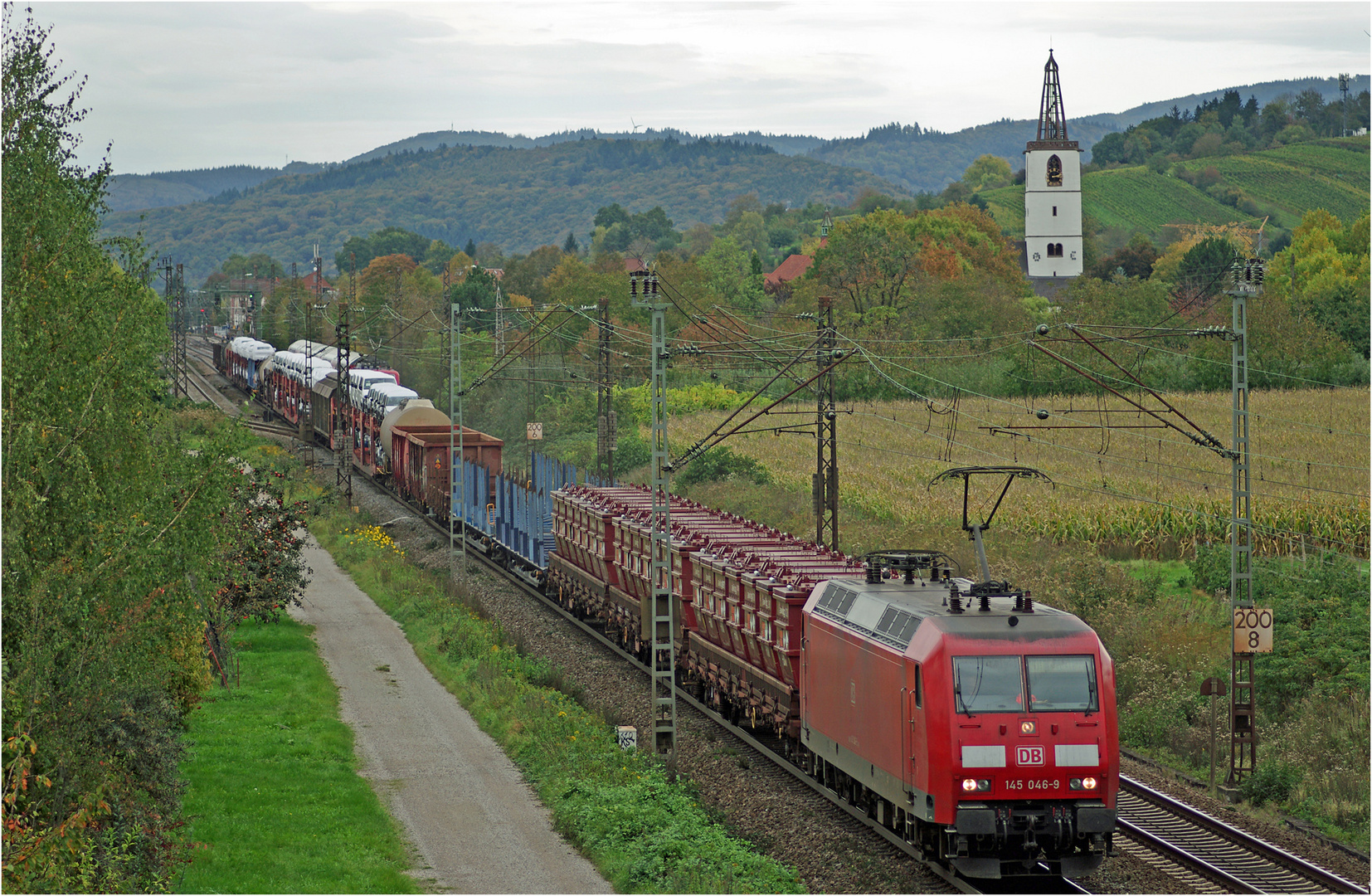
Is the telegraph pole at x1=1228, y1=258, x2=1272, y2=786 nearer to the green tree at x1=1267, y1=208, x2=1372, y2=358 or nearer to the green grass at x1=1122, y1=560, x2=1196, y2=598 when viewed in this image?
the green grass at x1=1122, y1=560, x2=1196, y2=598

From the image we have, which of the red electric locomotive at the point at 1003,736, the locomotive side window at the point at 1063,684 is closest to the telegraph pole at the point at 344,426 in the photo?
the red electric locomotive at the point at 1003,736

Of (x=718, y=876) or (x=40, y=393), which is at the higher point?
(x=40, y=393)

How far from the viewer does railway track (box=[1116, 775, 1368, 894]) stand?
17984 mm

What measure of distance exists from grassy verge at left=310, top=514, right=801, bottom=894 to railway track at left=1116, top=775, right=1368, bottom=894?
5.29m

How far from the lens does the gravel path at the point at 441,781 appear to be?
19.2 m

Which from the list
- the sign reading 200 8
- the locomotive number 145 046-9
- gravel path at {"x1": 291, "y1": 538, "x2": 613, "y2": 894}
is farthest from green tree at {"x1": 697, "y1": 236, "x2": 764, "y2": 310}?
the locomotive number 145 046-9

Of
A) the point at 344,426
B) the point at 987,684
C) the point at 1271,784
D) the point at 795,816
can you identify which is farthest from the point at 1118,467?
the point at 987,684

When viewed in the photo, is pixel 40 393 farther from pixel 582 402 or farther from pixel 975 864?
pixel 582 402

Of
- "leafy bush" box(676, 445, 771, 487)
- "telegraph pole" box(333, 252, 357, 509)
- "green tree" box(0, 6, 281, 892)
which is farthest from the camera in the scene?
"leafy bush" box(676, 445, 771, 487)

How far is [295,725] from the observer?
27328 mm

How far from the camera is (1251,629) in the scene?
24438mm

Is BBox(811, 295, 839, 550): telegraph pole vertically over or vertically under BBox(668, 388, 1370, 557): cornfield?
over

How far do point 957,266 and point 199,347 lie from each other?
99.4m

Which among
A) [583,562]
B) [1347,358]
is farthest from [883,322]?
[583,562]
